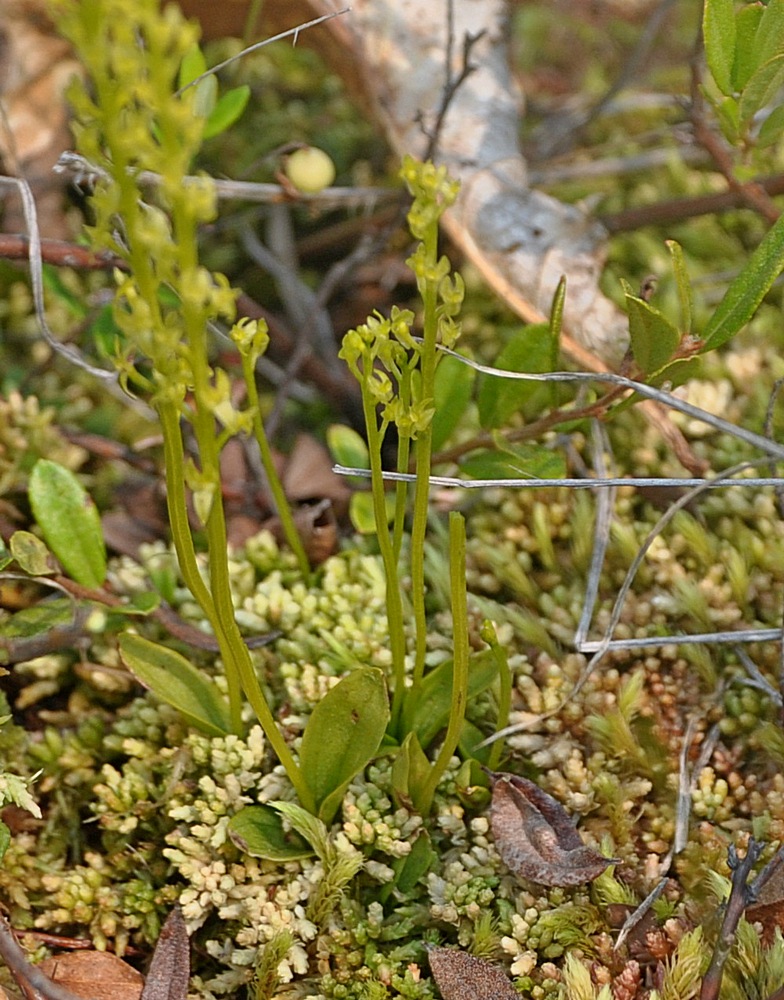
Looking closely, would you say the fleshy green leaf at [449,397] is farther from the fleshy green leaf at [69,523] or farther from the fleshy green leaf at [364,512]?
the fleshy green leaf at [69,523]

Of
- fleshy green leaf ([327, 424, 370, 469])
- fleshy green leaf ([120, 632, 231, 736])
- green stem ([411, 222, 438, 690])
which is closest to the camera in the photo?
green stem ([411, 222, 438, 690])

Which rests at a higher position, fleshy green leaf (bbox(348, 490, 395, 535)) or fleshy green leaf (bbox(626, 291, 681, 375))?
fleshy green leaf (bbox(626, 291, 681, 375))

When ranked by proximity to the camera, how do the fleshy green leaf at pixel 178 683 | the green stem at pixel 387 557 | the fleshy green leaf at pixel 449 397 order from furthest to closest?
1. the fleshy green leaf at pixel 449 397
2. the fleshy green leaf at pixel 178 683
3. the green stem at pixel 387 557

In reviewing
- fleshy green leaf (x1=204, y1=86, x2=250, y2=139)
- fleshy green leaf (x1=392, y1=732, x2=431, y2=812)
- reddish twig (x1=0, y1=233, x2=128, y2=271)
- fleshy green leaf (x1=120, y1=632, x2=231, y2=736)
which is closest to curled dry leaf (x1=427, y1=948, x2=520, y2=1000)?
fleshy green leaf (x1=392, y1=732, x2=431, y2=812)

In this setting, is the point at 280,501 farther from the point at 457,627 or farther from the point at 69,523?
the point at 457,627

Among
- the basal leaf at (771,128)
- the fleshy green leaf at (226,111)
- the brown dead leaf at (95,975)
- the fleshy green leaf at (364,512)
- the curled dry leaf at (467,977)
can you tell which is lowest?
the brown dead leaf at (95,975)

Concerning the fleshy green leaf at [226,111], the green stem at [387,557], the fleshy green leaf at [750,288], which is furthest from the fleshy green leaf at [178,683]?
→ the fleshy green leaf at [226,111]

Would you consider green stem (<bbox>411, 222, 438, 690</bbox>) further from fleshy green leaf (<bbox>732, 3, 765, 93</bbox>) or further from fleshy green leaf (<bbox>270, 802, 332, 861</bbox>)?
fleshy green leaf (<bbox>732, 3, 765, 93</bbox>)

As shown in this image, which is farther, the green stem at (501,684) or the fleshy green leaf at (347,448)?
the fleshy green leaf at (347,448)
